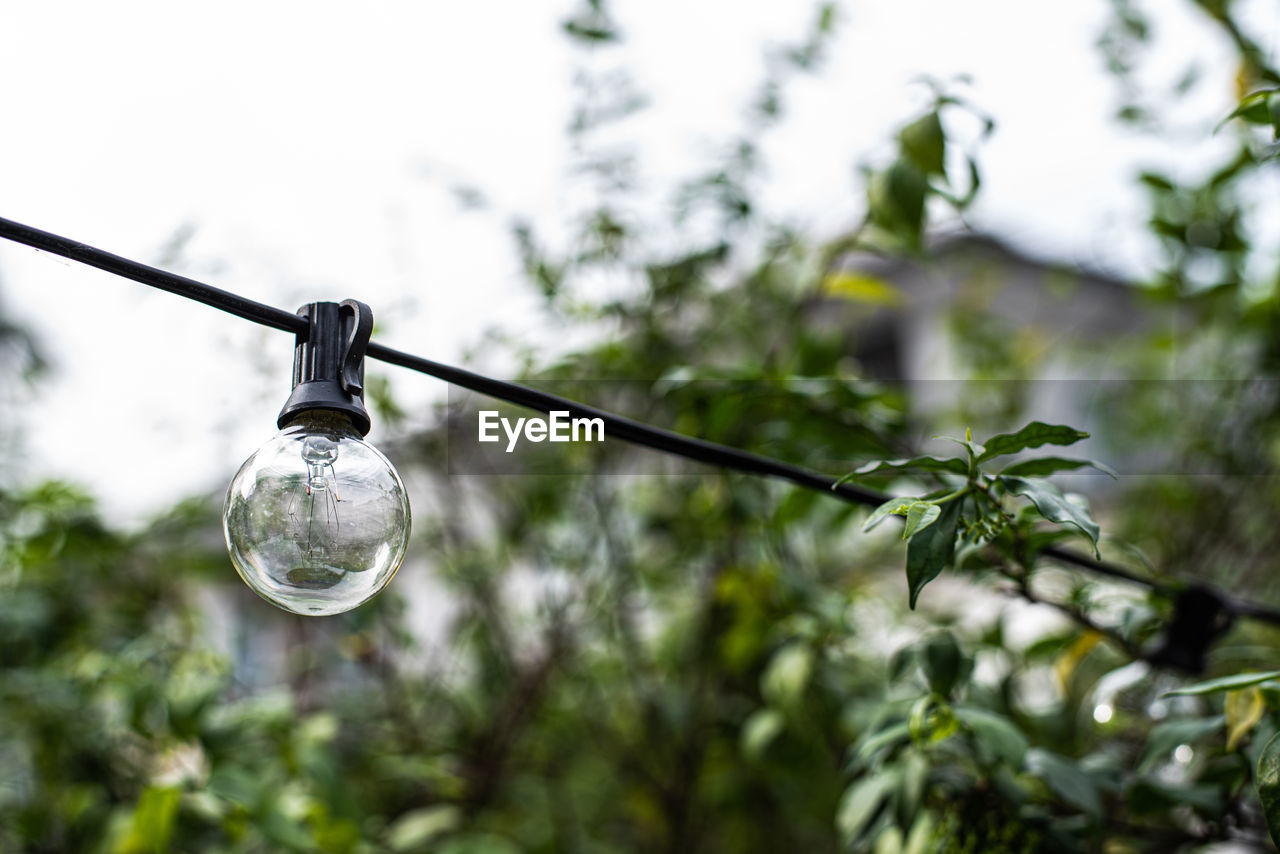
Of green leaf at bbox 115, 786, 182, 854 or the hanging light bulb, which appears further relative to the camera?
green leaf at bbox 115, 786, 182, 854

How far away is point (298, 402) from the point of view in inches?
28.7

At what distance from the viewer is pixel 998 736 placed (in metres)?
0.98

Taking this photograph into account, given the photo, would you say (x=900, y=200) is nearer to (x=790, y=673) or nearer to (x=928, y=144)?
(x=928, y=144)

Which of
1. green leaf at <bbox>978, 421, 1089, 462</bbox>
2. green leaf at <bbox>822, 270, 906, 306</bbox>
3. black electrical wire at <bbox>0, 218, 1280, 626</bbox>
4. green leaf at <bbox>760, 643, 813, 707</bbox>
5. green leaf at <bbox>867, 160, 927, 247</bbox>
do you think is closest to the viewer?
black electrical wire at <bbox>0, 218, 1280, 626</bbox>

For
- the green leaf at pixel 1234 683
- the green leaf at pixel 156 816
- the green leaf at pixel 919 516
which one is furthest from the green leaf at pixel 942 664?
the green leaf at pixel 156 816

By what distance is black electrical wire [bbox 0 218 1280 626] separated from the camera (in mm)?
638

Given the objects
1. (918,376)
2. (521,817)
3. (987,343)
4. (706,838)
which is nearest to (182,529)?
(521,817)

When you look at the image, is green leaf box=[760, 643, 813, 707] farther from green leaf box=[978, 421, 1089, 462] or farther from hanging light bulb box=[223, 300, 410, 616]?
hanging light bulb box=[223, 300, 410, 616]

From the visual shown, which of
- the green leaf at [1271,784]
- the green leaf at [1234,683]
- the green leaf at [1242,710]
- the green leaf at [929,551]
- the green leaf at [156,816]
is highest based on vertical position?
the green leaf at [929,551]

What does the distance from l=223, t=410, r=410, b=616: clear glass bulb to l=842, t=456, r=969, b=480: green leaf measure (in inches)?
15.8

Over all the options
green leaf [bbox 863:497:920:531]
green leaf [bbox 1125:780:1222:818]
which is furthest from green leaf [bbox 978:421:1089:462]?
green leaf [bbox 1125:780:1222:818]

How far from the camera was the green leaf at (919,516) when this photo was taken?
775 millimetres

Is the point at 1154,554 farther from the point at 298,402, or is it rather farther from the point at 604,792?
the point at 298,402

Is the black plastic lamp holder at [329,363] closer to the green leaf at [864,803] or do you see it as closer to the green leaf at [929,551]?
the green leaf at [929,551]
